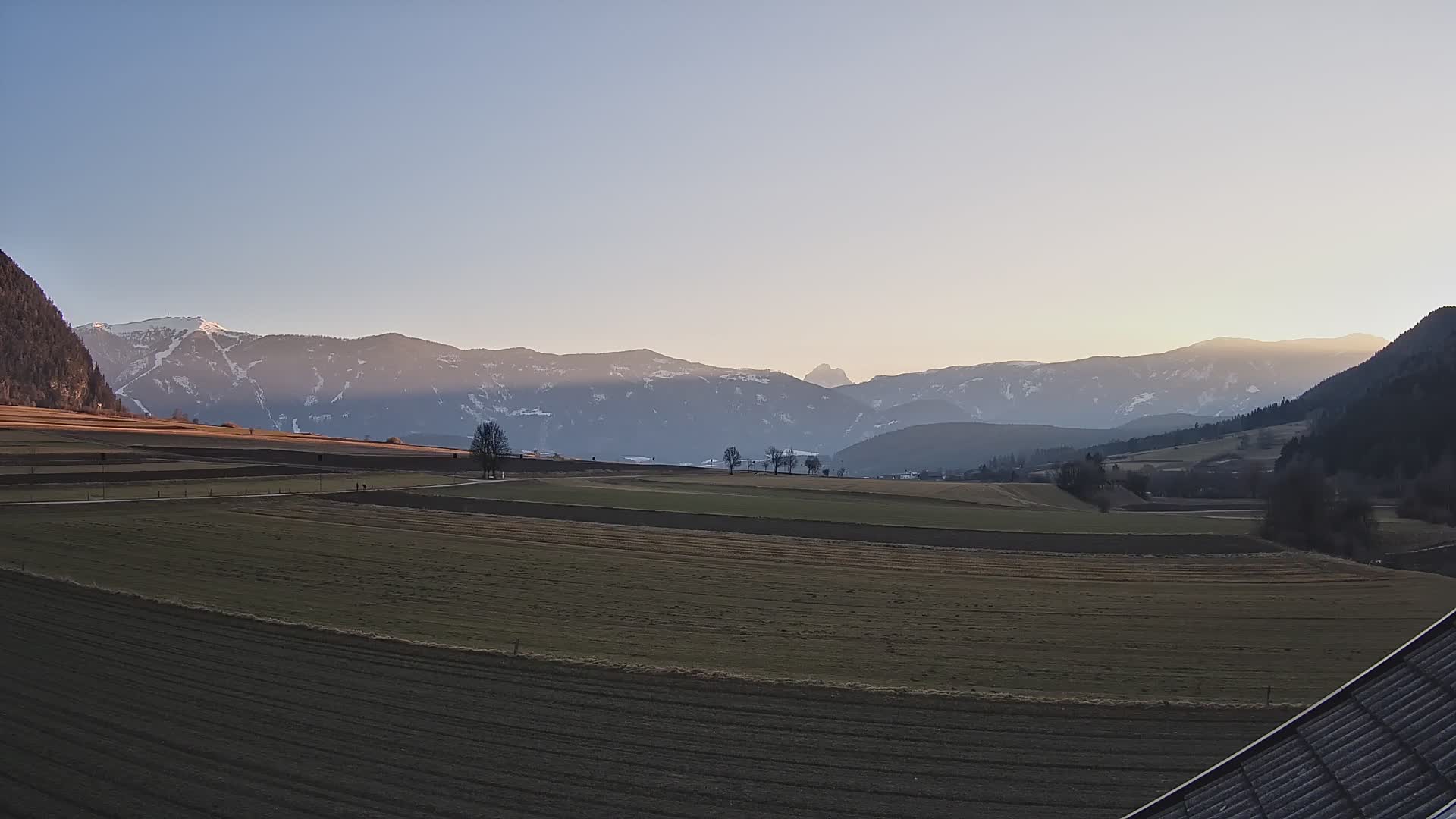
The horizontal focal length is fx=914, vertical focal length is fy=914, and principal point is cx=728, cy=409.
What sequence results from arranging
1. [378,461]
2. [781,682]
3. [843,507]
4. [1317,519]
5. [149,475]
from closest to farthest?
1. [781,682]
2. [1317,519]
3. [149,475]
4. [843,507]
5. [378,461]

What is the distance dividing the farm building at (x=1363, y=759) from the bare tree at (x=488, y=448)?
93.8 m

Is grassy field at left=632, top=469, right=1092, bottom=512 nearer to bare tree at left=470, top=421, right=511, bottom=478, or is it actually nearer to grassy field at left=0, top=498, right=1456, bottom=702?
bare tree at left=470, top=421, right=511, bottom=478

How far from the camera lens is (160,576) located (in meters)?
35.4

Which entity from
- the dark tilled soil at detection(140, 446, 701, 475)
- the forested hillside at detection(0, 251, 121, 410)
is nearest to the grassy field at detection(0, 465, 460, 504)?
the dark tilled soil at detection(140, 446, 701, 475)

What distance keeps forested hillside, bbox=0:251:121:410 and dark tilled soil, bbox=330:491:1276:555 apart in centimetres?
13473

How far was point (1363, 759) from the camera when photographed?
7199 mm

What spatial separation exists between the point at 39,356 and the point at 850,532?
18183 cm

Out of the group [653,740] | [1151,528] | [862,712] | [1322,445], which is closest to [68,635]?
[653,740]

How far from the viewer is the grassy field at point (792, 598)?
25891 millimetres

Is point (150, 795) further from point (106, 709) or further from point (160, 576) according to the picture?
point (160, 576)

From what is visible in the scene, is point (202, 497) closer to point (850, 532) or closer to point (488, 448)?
point (488, 448)

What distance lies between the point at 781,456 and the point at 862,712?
577 ft

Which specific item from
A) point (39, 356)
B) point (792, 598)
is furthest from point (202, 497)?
point (39, 356)

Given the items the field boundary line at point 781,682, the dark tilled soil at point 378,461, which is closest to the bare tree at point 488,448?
the dark tilled soil at point 378,461
